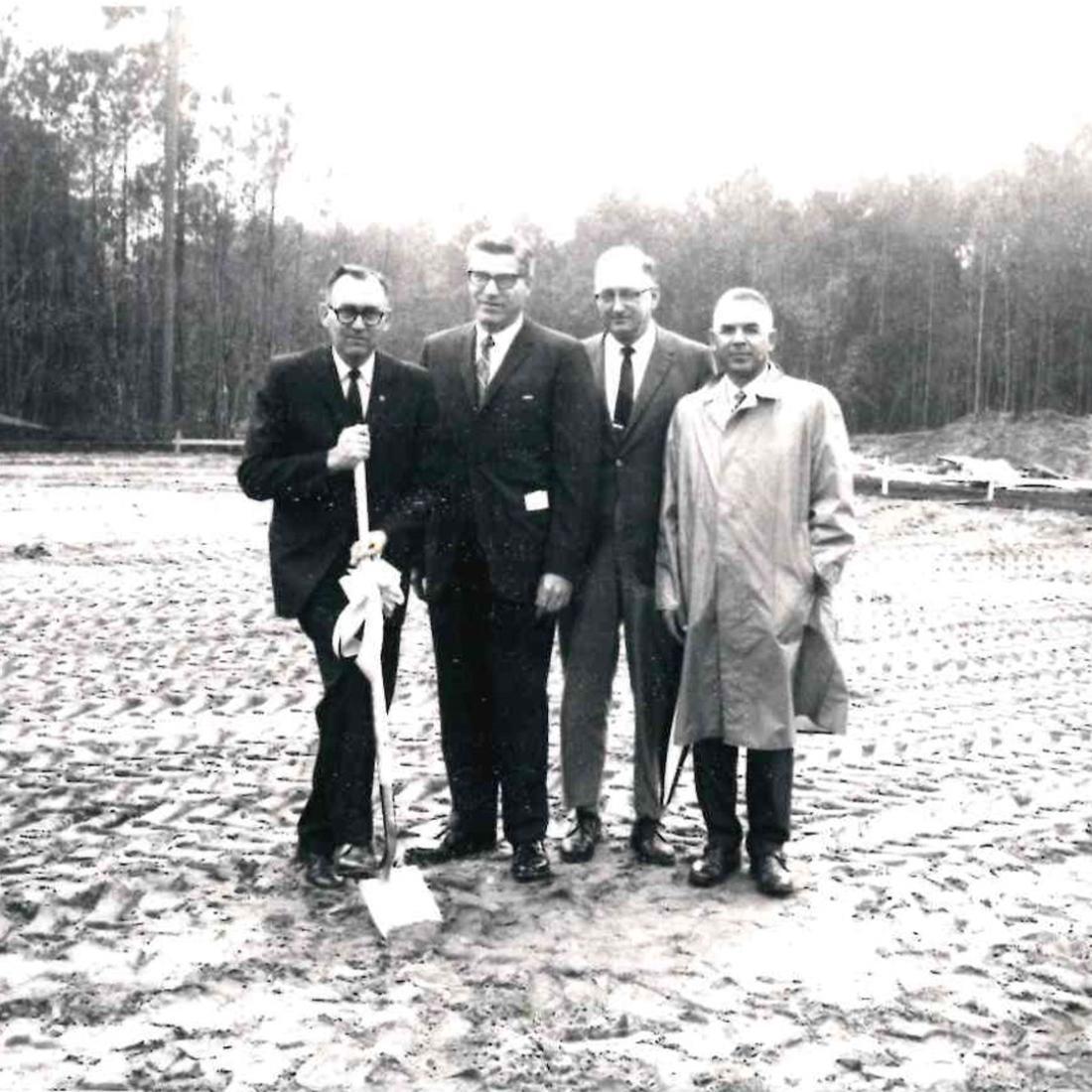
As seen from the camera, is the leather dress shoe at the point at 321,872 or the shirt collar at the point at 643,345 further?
the shirt collar at the point at 643,345

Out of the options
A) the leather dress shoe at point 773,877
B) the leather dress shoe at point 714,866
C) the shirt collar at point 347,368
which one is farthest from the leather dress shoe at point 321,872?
the shirt collar at point 347,368

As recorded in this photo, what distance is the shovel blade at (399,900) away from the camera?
194 inches

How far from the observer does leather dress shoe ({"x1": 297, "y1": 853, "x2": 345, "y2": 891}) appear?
5348 mm

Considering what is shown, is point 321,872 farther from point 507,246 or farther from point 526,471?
point 507,246

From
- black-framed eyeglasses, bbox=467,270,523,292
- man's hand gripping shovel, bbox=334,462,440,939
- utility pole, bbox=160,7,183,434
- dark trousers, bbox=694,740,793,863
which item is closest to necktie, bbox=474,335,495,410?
black-framed eyeglasses, bbox=467,270,523,292

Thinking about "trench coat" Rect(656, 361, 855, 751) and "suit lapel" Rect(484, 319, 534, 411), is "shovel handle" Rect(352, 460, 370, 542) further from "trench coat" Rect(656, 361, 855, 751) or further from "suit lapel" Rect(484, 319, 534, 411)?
"trench coat" Rect(656, 361, 855, 751)

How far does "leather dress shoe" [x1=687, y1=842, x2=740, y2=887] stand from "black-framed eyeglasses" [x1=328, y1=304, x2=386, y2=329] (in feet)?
6.84

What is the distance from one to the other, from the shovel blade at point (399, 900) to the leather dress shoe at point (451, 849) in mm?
400

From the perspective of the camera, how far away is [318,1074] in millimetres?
3924

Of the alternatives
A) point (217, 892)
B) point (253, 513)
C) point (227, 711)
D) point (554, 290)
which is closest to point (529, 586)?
point (217, 892)

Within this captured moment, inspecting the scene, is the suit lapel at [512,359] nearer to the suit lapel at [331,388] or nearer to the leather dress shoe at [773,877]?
the suit lapel at [331,388]

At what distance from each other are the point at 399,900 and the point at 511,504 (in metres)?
1.36

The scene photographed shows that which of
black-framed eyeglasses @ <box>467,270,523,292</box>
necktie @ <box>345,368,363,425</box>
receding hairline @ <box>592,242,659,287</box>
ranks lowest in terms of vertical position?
necktie @ <box>345,368,363,425</box>

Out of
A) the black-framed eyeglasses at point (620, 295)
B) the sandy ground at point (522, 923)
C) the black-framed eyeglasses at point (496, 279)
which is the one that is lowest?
the sandy ground at point (522, 923)
